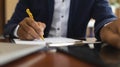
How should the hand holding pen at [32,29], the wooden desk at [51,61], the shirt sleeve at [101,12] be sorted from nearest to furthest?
the wooden desk at [51,61], the hand holding pen at [32,29], the shirt sleeve at [101,12]

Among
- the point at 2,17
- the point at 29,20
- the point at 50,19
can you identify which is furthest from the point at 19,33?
the point at 2,17

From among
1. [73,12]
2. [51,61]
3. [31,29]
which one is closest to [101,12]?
[73,12]

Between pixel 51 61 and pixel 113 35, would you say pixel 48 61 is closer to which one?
pixel 51 61

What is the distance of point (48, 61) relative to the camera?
1.44 ft

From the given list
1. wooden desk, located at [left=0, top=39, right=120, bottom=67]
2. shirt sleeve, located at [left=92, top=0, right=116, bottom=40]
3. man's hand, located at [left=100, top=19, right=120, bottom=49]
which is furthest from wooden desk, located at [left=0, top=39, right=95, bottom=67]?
shirt sleeve, located at [left=92, top=0, right=116, bottom=40]

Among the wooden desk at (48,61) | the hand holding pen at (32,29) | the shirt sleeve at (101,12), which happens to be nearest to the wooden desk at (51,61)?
the wooden desk at (48,61)

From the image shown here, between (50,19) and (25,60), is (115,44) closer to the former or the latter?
(25,60)

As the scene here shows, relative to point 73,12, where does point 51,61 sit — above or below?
below

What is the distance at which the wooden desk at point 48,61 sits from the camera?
0.41 meters

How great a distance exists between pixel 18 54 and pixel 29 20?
35 centimetres

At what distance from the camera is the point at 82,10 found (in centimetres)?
113

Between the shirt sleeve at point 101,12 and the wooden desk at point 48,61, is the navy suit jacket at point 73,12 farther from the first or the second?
the wooden desk at point 48,61

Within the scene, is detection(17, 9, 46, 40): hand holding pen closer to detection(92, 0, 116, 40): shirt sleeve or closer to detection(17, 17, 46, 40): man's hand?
detection(17, 17, 46, 40): man's hand

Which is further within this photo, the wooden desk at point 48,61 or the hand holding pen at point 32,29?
the hand holding pen at point 32,29
